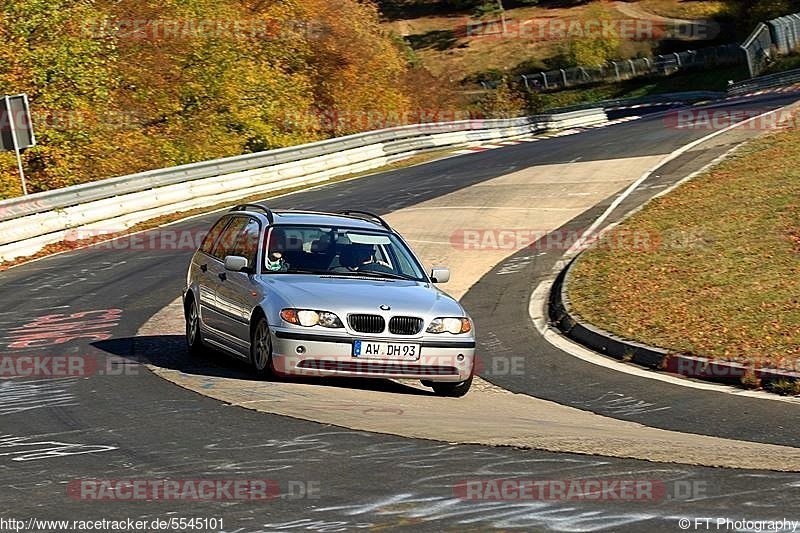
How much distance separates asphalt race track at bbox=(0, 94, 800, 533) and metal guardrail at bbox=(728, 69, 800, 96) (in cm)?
4237

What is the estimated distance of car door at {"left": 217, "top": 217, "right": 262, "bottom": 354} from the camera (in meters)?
12.1

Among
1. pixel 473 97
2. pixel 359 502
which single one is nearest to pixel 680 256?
pixel 359 502

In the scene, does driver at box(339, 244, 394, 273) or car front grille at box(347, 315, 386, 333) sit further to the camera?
driver at box(339, 244, 394, 273)

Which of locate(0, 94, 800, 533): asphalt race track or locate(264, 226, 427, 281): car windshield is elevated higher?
locate(264, 226, 427, 281): car windshield

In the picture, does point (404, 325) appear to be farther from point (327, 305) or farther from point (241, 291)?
point (241, 291)

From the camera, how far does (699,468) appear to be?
8016 millimetres

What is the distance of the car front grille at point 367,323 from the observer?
11.3m

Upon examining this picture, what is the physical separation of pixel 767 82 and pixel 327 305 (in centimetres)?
4966

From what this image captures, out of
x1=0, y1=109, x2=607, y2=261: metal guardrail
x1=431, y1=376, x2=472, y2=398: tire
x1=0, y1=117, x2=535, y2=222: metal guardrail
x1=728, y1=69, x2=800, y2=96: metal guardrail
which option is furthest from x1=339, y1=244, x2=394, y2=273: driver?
x1=728, y1=69, x2=800, y2=96: metal guardrail

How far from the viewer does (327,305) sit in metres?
11.3

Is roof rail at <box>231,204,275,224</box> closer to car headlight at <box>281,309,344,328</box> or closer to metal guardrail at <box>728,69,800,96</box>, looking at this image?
car headlight at <box>281,309,344,328</box>

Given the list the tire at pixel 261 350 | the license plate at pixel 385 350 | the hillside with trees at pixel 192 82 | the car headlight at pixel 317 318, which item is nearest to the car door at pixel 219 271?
the tire at pixel 261 350

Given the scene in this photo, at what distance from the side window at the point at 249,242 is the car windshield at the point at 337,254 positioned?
0.16 metres

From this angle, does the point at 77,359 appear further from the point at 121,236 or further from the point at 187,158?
the point at 187,158
